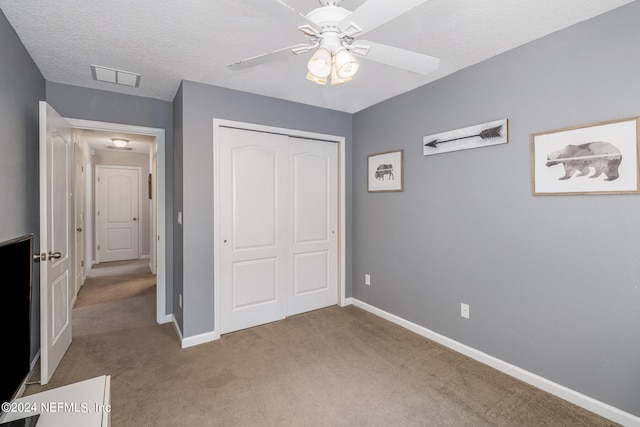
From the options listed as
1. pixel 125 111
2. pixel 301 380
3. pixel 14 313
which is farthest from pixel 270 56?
pixel 125 111

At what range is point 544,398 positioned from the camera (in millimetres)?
1939

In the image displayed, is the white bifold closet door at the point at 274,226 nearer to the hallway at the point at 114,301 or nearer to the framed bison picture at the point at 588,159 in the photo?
the hallway at the point at 114,301

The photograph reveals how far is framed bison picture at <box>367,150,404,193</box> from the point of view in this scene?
308cm

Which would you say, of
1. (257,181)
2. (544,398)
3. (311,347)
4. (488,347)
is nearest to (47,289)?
(257,181)

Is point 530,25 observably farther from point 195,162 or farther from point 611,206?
point 195,162

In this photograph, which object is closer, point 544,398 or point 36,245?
point 544,398

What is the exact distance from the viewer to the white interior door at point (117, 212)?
6312mm

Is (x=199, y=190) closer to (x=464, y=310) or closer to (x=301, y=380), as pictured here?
(x=301, y=380)

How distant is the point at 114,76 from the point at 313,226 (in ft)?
7.79

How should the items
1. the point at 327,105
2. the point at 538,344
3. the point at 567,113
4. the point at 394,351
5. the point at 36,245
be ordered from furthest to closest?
the point at 327,105 → the point at 394,351 → the point at 36,245 → the point at 538,344 → the point at 567,113

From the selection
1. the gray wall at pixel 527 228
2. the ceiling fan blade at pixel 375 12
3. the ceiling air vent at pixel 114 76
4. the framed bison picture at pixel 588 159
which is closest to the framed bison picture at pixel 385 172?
the gray wall at pixel 527 228

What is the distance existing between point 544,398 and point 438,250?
1.24 meters

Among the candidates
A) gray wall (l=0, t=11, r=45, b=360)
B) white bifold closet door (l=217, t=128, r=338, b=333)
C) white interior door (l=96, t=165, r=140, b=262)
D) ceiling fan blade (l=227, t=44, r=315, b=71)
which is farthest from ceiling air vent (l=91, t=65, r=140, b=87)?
white interior door (l=96, t=165, r=140, b=262)

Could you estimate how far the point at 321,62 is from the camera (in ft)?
4.36
